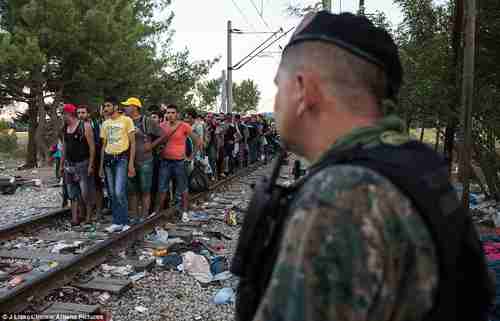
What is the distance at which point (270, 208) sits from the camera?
1169mm

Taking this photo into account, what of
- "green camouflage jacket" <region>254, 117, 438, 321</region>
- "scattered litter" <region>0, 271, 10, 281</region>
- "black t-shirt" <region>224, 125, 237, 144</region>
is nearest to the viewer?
"green camouflage jacket" <region>254, 117, 438, 321</region>

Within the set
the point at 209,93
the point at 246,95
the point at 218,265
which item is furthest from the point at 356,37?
the point at 246,95

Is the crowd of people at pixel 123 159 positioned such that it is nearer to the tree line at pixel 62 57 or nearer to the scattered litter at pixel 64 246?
the scattered litter at pixel 64 246

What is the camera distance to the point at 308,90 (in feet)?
3.86

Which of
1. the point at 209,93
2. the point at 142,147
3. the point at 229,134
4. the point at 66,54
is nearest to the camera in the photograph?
the point at 142,147

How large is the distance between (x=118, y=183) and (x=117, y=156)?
43 centimetres

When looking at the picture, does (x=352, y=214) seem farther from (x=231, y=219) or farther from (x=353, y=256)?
(x=231, y=219)

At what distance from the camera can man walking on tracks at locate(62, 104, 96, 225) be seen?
24.6 feet

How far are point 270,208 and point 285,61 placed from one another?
0.40m

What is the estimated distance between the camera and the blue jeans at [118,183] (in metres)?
7.34

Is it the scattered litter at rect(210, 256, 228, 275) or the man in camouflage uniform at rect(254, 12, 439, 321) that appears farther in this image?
the scattered litter at rect(210, 256, 228, 275)

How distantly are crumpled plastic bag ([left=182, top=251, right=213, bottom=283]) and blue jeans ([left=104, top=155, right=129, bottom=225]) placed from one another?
1866mm

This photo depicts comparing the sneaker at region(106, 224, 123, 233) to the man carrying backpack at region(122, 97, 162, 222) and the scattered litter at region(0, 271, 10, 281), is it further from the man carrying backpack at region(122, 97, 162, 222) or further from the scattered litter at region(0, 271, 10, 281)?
the scattered litter at region(0, 271, 10, 281)

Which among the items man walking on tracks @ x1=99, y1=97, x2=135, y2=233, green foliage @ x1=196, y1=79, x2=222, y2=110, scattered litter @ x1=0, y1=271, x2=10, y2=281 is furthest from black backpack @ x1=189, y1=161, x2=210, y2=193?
green foliage @ x1=196, y1=79, x2=222, y2=110
